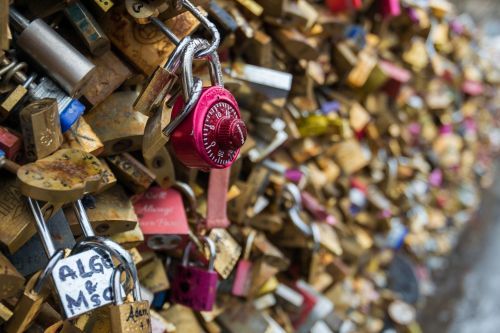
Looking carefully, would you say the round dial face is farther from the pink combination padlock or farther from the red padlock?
the pink combination padlock

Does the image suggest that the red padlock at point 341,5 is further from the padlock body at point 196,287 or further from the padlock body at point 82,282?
the padlock body at point 82,282

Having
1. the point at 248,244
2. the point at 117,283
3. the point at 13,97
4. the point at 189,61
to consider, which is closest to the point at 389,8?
the point at 248,244

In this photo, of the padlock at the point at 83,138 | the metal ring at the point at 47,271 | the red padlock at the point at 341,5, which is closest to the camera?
the metal ring at the point at 47,271

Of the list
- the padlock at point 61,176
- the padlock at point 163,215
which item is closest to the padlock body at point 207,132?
the padlock at point 61,176

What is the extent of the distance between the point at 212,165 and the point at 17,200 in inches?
14.0

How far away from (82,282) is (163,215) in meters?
0.50

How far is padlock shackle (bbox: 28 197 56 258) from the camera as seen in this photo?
951 millimetres

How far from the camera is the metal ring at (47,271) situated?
884mm

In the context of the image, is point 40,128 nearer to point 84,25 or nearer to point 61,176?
point 61,176

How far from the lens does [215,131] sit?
3.29ft

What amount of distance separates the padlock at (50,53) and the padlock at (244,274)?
2.81 feet

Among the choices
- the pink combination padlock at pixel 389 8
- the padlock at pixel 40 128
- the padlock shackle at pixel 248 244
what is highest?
the padlock at pixel 40 128

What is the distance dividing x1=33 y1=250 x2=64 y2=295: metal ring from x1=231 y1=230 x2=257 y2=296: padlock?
91cm

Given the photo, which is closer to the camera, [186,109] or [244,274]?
[186,109]
